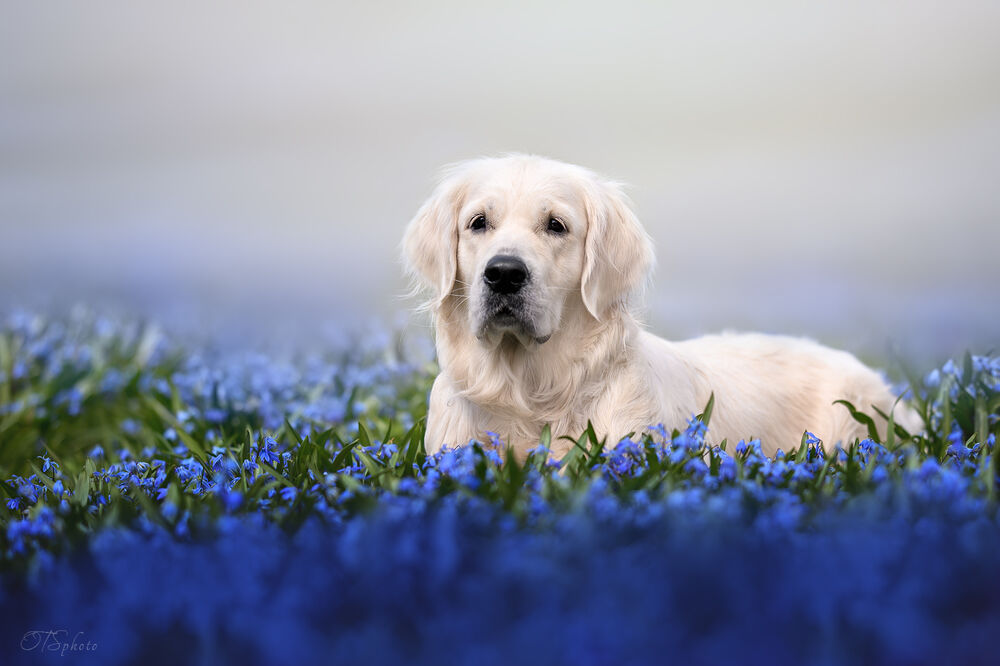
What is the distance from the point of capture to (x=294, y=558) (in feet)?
9.12

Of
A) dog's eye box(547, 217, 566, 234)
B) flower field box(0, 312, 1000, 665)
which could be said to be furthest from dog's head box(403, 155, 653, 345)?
flower field box(0, 312, 1000, 665)

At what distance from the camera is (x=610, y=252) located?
4.34 m

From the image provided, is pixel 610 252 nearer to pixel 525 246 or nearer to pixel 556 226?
pixel 556 226

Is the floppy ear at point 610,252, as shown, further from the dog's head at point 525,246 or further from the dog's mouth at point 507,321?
the dog's mouth at point 507,321

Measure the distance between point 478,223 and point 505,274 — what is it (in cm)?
49

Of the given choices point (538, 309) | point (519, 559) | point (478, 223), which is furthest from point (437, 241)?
point (519, 559)

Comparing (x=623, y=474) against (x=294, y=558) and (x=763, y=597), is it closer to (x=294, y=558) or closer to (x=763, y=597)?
(x=763, y=597)

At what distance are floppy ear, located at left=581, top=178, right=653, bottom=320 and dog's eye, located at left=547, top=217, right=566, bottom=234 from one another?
150 mm

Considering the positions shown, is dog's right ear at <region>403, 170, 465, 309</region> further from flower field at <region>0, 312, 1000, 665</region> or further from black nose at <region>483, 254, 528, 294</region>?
flower field at <region>0, 312, 1000, 665</region>

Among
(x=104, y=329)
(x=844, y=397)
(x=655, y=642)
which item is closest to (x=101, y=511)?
(x=655, y=642)

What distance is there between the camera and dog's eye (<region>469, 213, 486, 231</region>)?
13.8 ft

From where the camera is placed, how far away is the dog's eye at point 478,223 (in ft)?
13.8

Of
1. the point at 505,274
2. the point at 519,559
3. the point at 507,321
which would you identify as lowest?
the point at 519,559

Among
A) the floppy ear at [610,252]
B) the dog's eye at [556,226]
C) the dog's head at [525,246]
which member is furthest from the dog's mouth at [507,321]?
the dog's eye at [556,226]
